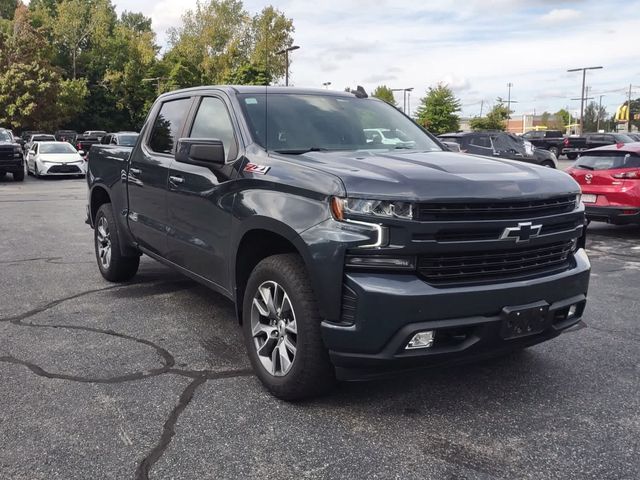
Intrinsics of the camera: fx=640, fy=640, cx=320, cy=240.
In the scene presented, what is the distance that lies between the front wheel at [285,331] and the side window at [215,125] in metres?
0.96

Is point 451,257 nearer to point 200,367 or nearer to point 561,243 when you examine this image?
point 561,243

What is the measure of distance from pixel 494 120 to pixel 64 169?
5084cm

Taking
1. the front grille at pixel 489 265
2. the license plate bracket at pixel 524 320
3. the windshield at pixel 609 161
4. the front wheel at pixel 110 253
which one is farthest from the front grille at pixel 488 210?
the windshield at pixel 609 161

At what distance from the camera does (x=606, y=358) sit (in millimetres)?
4418

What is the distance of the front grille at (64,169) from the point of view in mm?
23984

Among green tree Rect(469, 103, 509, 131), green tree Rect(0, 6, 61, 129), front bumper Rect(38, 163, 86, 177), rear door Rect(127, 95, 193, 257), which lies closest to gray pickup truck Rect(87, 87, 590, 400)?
rear door Rect(127, 95, 193, 257)

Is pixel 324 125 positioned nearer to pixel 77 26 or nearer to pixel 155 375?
pixel 155 375

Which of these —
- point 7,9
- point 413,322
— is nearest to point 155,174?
point 413,322

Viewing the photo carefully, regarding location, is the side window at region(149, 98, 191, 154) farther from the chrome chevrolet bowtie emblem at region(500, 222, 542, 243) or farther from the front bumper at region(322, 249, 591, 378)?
the chrome chevrolet bowtie emblem at region(500, 222, 542, 243)

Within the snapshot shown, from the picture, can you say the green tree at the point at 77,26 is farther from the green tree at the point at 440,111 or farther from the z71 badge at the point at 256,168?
the z71 badge at the point at 256,168

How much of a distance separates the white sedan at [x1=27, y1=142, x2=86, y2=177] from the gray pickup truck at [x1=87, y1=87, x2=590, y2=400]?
21315mm

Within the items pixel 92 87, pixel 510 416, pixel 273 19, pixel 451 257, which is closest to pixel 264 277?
pixel 451 257

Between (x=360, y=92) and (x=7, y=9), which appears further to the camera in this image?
(x=7, y=9)

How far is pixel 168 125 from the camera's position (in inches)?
210
